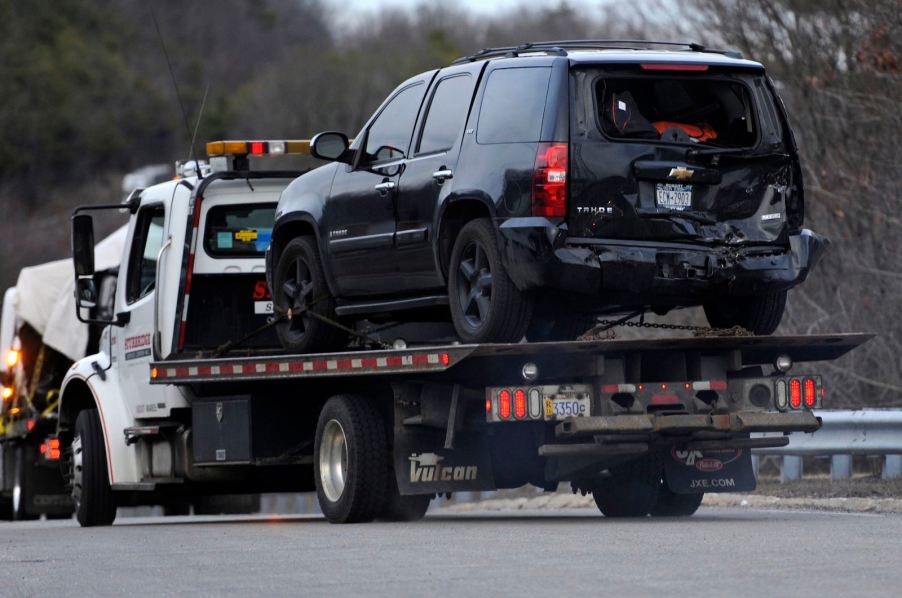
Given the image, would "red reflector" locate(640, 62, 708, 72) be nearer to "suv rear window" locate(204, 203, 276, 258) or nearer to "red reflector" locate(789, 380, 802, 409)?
"red reflector" locate(789, 380, 802, 409)

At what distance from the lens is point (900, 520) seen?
12094 mm

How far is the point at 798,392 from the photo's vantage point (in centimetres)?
1244

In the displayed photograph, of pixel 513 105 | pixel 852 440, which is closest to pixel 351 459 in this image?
pixel 513 105

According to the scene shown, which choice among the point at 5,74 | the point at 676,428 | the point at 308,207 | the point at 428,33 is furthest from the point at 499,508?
the point at 428,33

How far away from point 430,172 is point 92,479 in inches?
188

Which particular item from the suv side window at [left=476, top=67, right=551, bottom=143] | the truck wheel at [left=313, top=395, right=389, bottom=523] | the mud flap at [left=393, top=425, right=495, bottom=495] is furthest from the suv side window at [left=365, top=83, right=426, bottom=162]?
the mud flap at [left=393, top=425, right=495, bottom=495]

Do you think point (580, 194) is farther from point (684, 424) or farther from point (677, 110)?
point (684, 424)

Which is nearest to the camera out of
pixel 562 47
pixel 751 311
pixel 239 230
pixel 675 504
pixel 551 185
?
pixel 551 185

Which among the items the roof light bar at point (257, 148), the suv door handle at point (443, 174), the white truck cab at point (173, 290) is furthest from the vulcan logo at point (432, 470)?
the roof light bar at point (257, 148)

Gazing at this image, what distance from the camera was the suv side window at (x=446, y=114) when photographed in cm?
1230

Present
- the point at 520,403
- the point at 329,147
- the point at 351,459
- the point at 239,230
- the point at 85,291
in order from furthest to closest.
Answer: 1. the point at 85,291
2. the point at 239,230
3. the point at 329,147
4. the point at 351,459
5. the point at 520,403

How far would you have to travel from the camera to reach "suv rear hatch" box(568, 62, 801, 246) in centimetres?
1162

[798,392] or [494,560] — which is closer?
[494,560]

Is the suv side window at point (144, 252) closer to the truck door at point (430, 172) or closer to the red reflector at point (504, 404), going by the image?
the truck door at point (430, 172)
